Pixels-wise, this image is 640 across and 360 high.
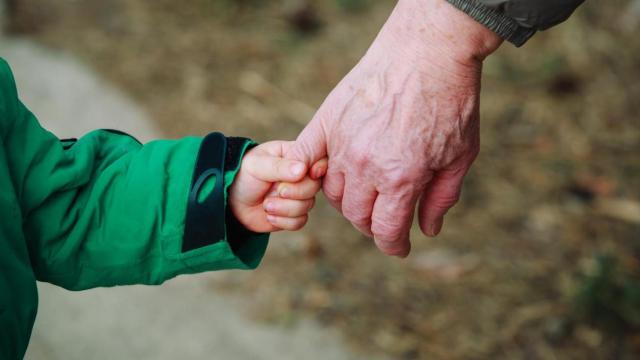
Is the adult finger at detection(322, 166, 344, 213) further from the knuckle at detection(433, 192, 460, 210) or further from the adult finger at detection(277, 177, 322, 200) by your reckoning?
the knuckle at detection(433, 192, 460, 210)

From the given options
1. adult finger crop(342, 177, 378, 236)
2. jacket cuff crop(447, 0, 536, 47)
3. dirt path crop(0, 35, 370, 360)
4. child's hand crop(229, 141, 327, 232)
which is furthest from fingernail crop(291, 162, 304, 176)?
dirt path crop(0, 35, 370, 360)

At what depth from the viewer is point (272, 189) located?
1.56 meters

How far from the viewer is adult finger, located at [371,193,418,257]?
152 cm

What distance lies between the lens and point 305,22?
3.79 m

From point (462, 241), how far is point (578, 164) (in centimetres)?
64

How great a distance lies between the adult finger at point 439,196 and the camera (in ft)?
5.18

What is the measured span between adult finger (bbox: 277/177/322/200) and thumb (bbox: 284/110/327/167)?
41 millimetres

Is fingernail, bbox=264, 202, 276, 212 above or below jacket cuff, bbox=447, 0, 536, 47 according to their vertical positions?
below

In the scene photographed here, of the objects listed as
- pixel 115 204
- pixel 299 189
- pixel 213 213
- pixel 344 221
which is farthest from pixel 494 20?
pixel 344 221

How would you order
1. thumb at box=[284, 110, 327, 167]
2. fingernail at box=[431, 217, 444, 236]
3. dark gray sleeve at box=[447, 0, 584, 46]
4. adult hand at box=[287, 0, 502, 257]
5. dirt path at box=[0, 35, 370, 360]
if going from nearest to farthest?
dark gray sleeve at box=[447, 0, 584, 46] → adult hand at box=[287, 0, 502, 257] → thumb at box=[284, 110, 327, 167] → fingernail at box=[431, 217, 444, 236] → dirt path at box=[0, 35, 370, 360]

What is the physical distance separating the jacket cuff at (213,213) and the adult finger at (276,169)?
0.04 m

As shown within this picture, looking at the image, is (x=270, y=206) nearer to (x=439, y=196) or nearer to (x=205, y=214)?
(x=205, y=214)

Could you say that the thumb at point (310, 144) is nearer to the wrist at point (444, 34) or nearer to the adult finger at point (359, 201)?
the adult finger at point (359, 201)

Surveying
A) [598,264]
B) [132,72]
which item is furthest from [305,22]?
Answer: [598,264]
